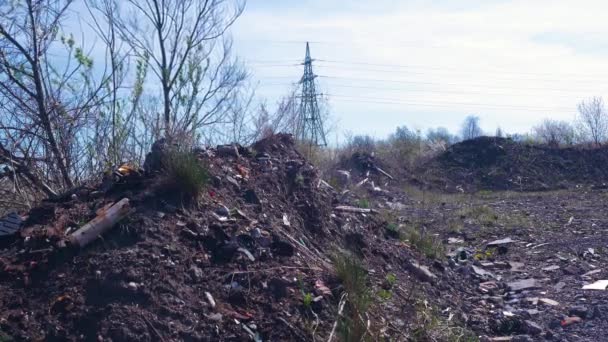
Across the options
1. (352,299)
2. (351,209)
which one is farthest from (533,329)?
(351,209)

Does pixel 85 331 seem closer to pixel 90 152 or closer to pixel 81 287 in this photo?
pixel 81 287

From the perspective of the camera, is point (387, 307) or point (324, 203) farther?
point (324, 203)

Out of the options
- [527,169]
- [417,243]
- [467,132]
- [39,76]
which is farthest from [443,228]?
[467,132]

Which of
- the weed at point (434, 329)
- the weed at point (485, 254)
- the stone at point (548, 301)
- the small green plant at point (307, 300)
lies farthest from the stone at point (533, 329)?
the weed at point (485, 254)

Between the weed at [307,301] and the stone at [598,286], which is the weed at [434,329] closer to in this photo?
the weed at [307,301]

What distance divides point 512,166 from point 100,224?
21.0 m

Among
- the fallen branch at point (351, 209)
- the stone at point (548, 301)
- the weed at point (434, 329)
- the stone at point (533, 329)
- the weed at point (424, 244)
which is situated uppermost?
the fallen branch at point (351, 209)

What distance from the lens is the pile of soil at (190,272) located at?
404 cm

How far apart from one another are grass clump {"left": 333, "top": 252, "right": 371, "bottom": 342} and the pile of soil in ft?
0.24

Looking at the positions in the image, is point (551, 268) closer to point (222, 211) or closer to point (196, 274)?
point (222, 211)

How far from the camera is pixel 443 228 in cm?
1136

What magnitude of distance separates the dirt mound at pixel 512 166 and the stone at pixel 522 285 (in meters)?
15.3

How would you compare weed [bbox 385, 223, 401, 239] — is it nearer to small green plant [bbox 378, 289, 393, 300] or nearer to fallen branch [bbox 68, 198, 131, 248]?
small green plant [bbox 378, 289, 393, 300]

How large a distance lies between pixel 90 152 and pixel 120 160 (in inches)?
15.1
